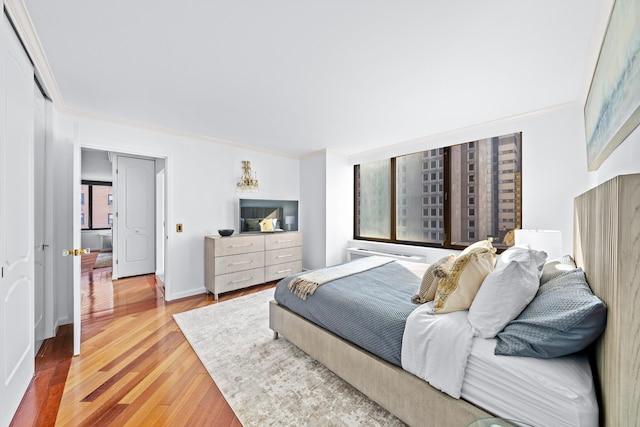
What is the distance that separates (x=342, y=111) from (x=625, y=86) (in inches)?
87.7

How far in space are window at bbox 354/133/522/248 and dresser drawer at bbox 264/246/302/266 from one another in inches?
51.9

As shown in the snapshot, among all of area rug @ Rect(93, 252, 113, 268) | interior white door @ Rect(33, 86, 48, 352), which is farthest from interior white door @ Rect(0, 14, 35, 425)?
area rug @ Rect(93, 252, 113, 268)

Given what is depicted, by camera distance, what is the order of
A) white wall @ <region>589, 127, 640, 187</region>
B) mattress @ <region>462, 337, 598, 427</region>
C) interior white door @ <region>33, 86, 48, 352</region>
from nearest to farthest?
mattress @ <region>462, 337, 598, 427</region>, white wall @ <region>589, 127, 640, 187</region>, interior white door @ <region>33, 86, 48, 352</region>

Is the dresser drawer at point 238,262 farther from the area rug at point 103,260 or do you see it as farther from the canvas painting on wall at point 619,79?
the canvas painting on wall at point 619,79

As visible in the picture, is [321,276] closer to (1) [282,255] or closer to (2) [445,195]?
(1) [282,255]

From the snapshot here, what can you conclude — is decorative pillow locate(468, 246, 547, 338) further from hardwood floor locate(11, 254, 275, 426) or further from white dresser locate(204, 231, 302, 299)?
white dresser locate(204, 231, 302, 299)

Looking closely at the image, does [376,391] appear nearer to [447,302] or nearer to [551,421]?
[447,302]

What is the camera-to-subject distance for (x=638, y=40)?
1.04 m

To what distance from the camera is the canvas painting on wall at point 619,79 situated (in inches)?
42.4

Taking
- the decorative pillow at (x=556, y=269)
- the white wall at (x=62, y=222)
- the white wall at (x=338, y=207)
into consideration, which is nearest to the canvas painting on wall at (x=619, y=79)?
the decorative pillow at (x=556, y=269)

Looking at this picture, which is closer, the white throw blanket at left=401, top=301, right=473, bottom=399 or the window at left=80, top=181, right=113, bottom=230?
the white throw blanket at left=401, top=301, right=473, bottom=399

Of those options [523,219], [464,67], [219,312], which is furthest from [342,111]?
[219,312]

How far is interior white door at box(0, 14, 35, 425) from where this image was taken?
1.42 m

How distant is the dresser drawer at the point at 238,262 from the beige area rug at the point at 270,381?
908mm
